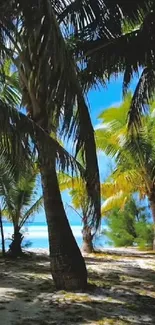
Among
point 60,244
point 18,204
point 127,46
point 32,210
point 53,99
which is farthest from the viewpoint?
point 32,210

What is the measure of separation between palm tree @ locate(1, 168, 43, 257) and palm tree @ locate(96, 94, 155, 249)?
3600 mm

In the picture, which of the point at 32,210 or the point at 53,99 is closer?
the point at 53,99

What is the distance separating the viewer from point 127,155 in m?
16.3

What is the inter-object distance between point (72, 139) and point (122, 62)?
12.6ft

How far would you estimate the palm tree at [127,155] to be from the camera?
15.6 m

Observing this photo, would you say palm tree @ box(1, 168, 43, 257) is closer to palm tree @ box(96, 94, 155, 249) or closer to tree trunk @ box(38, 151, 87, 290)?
palm tree @ box(96, 94, 155, 249)

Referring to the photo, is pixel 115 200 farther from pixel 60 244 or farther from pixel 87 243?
pixel 60 244

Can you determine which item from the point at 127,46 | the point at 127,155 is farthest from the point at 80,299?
the point at 127,155

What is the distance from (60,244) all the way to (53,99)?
115 inches

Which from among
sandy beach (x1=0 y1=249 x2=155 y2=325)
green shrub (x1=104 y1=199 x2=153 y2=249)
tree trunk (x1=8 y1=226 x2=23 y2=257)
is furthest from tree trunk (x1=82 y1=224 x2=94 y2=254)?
green shrub (x1=104 y1=199 x2=153 y2=249)

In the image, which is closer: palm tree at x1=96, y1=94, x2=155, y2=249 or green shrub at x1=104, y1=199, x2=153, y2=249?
palm tree at x1=96, y1=94, x2=155, y2=249

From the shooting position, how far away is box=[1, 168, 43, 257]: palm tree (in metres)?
13.7

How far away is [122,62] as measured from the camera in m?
9.04

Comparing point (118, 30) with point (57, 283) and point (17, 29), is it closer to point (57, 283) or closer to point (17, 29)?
point (17, 29)
